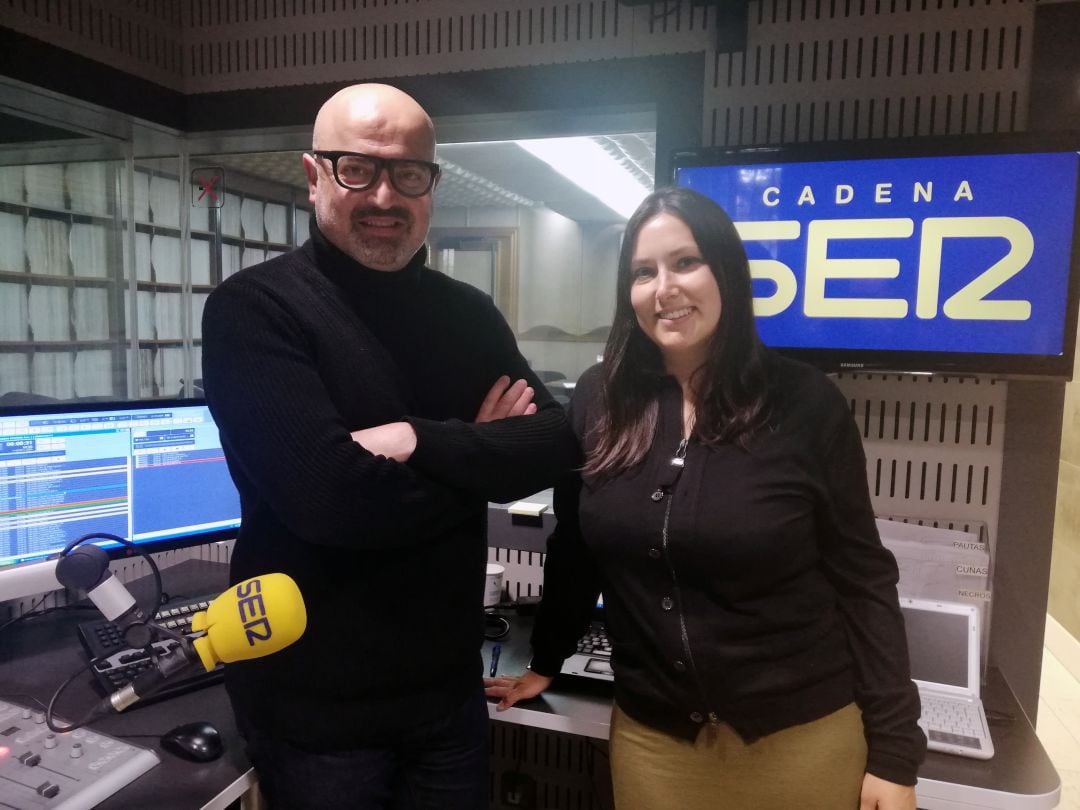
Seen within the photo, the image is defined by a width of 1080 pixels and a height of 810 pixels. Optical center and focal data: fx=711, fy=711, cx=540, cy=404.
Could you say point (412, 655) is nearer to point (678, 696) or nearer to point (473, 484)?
point (473, 484)

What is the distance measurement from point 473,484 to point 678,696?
44cm

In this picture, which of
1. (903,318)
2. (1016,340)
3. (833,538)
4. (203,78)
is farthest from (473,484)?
(203,78)

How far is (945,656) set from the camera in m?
1.41

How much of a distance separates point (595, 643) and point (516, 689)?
0.89 ft

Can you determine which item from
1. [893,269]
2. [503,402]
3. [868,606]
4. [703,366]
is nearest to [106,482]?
[503,402]

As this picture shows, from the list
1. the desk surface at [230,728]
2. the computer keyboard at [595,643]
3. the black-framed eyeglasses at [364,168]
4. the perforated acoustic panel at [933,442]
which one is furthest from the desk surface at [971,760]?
the black-framed eyeglasses at [364,168]

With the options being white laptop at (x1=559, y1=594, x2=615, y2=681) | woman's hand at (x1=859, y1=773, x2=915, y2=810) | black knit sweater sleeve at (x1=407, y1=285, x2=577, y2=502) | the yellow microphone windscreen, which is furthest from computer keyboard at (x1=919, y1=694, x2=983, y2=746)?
the yellow microphone windscreen

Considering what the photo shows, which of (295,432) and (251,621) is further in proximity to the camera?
(295,432)

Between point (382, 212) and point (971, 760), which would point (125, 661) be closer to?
point (382, 212)

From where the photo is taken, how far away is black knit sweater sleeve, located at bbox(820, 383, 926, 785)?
1061 millimetres

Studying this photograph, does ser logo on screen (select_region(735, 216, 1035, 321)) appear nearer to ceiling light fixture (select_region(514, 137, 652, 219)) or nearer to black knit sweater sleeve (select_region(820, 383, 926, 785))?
black knit sweater sleeve (select_region(820, 383, 926, 785))

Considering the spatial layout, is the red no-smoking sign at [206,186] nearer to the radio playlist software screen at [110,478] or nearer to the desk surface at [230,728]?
the radio playlist software screen at [110,478]

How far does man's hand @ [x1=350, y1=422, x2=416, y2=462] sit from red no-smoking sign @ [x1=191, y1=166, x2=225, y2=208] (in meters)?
1.55

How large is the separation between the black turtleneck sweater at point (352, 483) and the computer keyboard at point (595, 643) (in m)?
0.43
